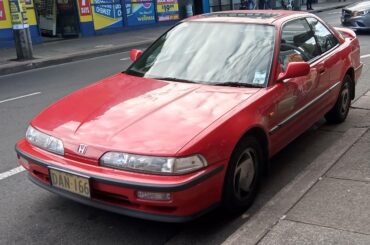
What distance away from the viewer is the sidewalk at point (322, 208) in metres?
3.09

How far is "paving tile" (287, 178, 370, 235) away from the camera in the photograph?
3.27m

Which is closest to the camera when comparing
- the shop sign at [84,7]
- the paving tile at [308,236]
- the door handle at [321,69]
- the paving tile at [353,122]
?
the paving tile at [308,236]

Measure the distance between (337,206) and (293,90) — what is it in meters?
1.27

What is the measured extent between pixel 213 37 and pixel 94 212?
1.94m

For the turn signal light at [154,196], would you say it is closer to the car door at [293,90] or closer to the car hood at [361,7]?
the car door at [293,90]

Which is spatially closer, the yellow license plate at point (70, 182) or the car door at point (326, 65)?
the yellow license plate at point (70, 182)

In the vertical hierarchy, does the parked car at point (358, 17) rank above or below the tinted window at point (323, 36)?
below

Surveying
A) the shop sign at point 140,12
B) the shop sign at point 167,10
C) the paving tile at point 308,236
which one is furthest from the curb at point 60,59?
the paving tile at point 308,236

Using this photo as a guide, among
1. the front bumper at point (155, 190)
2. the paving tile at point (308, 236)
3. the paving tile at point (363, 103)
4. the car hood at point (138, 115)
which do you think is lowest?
the paving tile at point (363, 103)

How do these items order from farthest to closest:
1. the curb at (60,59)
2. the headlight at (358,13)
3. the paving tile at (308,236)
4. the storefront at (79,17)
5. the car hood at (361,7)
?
the storefront at (79,17)
the car hood at (361,7)
the headlight at (358,13)
the curb at (60,59)
the paving tile at (308,236)

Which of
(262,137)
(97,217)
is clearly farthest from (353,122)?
(97,217)

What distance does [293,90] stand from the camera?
4.41 m

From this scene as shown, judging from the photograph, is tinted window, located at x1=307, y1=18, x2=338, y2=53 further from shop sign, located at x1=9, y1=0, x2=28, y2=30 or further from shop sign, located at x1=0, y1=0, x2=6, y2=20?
shop sign, located at x1=0, y1=0, x2=6, y2=20

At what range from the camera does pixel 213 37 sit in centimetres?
457
